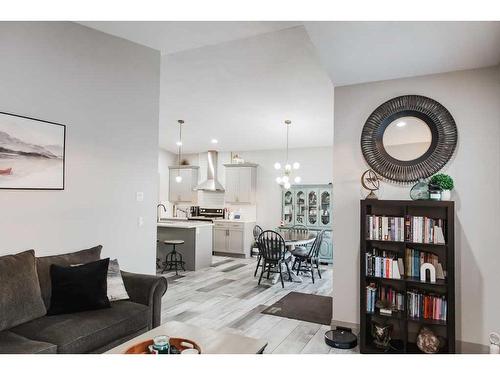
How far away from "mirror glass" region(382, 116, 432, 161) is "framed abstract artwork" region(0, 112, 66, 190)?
121 inches

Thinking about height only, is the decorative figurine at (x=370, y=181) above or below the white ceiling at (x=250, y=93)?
below

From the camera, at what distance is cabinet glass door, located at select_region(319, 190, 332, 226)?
733cm

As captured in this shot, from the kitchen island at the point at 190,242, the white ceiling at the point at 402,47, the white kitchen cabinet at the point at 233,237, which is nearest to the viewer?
the white ceiling at the point at 402,47

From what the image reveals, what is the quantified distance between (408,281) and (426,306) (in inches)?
11.1

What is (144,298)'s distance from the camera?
2891 millimetres

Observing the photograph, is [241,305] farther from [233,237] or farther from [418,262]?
[233,237]

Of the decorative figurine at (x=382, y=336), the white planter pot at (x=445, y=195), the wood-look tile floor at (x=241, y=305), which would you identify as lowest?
the wood-look tile floor at (x=241, y=305)

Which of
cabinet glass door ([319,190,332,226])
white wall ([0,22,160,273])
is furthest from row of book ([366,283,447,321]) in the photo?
cabinet glass door ([319,190,332,226])

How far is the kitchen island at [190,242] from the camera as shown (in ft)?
20.5

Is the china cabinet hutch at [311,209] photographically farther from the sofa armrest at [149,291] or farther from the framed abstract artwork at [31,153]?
the framed abstract artwork at [31,153]

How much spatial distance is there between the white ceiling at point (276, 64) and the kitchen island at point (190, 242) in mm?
2237

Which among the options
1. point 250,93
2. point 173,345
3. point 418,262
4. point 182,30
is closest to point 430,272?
point 418,262

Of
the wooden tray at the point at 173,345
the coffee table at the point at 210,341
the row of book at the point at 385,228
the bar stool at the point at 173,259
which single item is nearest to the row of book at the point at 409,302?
the row of book at the point at 385,228

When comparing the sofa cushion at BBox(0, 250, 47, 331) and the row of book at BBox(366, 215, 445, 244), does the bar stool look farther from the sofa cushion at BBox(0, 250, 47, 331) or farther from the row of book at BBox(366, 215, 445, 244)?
the row of book at BBox(366, 215, 445, 244)
